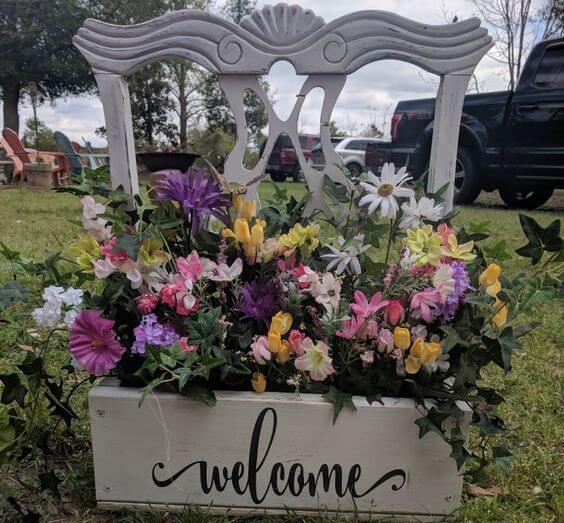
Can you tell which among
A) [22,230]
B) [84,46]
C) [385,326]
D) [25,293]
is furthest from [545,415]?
[22,230]

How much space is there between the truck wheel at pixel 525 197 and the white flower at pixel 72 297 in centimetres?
705

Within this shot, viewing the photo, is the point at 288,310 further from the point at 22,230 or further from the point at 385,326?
the point at 22,230

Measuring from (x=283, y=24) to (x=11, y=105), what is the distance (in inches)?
605

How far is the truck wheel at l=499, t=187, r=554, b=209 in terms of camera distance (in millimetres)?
7270

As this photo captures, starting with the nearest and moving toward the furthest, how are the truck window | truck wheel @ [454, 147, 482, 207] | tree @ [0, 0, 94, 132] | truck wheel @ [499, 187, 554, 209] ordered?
the truck window → truck wheel @ [454, 147, 482, 207] → truck wheel @ [499, 187, 554, 209] → tree @ [0, 0, 94, 132]

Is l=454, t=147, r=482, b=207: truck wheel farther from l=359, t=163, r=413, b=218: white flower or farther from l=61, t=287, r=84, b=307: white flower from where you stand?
l=61, t=287, r=84, b=307: white flower

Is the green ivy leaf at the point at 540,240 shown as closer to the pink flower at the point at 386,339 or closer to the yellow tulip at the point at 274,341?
the pink flower at the point at 386,339

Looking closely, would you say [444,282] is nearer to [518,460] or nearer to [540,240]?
[540,240]

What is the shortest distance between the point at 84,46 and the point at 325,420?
1044mm

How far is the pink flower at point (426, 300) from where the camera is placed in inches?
41.0

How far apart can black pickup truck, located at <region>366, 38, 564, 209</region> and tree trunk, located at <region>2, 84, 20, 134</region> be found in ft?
37.4

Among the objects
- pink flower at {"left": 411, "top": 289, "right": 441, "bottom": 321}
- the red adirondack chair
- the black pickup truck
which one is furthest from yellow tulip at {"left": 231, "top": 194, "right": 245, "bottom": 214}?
the red adirondack chair

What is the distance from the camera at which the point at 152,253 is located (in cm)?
112

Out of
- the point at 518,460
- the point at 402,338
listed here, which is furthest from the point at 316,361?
the point at 518,460
